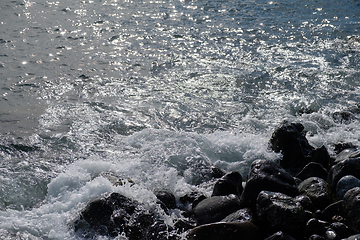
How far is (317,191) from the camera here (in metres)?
4.52

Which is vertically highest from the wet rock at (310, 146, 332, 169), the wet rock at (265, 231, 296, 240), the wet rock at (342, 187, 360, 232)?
the wet rock at (342, 187, 360, 232)

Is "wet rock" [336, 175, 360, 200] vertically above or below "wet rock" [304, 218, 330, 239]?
above

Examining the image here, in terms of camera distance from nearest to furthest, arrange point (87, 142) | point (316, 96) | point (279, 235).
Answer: point (279, 235) → point (87, 142) → point (316, 96)

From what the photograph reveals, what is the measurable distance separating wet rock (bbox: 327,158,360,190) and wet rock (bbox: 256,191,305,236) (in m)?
1.04

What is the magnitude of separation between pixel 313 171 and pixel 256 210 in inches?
59.0

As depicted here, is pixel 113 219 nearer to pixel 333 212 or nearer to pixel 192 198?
pixel 192 198

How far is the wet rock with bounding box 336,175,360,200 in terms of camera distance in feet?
14.4

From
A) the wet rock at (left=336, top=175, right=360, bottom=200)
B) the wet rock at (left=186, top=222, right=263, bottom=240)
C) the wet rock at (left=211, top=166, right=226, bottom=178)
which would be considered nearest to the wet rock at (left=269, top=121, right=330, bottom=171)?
the wet rock at (left=211, top=166, right=226, bottom=178)

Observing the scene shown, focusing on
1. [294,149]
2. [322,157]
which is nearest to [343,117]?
[322,157]

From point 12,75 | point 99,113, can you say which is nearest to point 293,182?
point 99,113

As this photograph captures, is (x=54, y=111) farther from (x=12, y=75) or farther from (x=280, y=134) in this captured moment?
(x=280, y=134)

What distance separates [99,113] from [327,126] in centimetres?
502

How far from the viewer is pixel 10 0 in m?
16.2

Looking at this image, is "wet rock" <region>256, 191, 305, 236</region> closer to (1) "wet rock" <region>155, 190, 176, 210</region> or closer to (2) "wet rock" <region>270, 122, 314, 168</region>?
(1) "wet rock" <region>155, 190, 176, 210</region>
